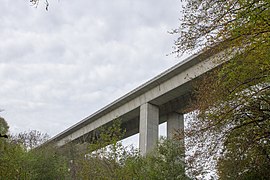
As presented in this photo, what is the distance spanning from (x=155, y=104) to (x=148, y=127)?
6.86 ft

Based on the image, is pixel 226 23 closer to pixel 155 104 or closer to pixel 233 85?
pixel 233 85

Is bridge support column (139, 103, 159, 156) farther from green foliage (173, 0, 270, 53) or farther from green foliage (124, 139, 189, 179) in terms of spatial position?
green foliage (173, 0, 270, 53)

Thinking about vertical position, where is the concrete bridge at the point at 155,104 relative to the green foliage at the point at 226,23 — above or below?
above

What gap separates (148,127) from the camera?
30.9 m

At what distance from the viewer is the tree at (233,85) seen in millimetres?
8760

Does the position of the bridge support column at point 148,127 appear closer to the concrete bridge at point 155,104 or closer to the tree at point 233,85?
the concrete bridge at point 155,104

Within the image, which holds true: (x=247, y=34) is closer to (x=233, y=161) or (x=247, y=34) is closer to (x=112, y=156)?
(x=233, y=161)

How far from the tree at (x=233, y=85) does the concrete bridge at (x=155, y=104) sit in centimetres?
1116

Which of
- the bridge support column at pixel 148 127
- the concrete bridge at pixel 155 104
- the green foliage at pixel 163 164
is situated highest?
the concrete bridge at pixel 155 104

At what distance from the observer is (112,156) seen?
17.5 m

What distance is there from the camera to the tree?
8.76m

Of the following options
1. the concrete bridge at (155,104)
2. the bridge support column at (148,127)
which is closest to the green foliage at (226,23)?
the concrete bridge at (155,104)

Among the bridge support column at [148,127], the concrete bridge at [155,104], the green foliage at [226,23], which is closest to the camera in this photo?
the green foliage at [226,23]

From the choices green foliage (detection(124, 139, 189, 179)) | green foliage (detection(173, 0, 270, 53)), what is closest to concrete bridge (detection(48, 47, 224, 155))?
green foliage (detection(124, 139, 189, 179))
